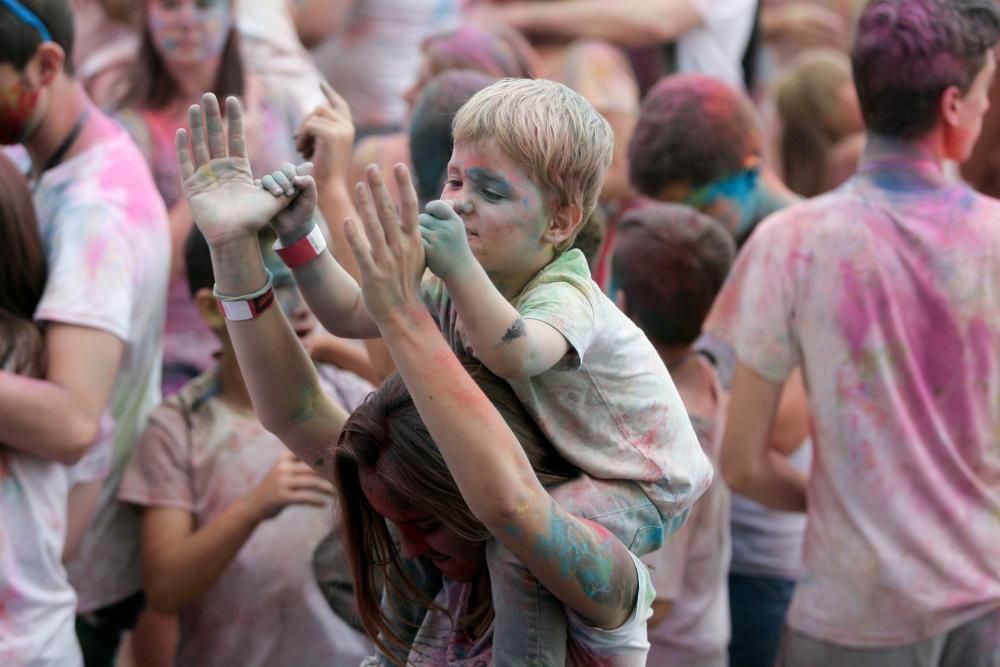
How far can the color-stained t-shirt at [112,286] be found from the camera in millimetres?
2609

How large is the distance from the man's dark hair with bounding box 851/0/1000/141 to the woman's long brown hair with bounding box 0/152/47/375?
1789 mm

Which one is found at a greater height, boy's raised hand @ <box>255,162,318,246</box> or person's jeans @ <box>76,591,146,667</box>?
boy's raised hand @ <box>255,162,318,246</box>

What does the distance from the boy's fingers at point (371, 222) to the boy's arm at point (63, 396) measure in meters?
1.17

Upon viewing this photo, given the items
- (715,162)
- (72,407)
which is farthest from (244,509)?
(715,162)

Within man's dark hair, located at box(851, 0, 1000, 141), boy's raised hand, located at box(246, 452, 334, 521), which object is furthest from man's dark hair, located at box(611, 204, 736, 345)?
boy's raised hand, located at box(246, 452, 334, 521)

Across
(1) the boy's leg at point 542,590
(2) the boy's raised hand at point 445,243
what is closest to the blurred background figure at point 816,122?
(1) the boy's leg at point 542,590

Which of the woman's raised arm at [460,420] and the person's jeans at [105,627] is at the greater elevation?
the woman's raised arm at [460,420]

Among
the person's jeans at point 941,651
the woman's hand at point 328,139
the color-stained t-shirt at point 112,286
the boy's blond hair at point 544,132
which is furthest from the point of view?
the person's jeans at point 941,651

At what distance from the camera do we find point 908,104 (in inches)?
107

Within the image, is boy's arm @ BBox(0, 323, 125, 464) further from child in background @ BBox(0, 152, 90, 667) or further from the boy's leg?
the boy's leg

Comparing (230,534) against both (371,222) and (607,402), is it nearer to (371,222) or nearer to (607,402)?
(607,402)

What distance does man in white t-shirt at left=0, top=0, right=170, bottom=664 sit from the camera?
2.52 meters

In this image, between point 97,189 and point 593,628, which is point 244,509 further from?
point 593,628

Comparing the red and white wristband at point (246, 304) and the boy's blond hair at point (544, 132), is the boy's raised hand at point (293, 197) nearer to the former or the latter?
the red and white wristband at point (246, 304)
